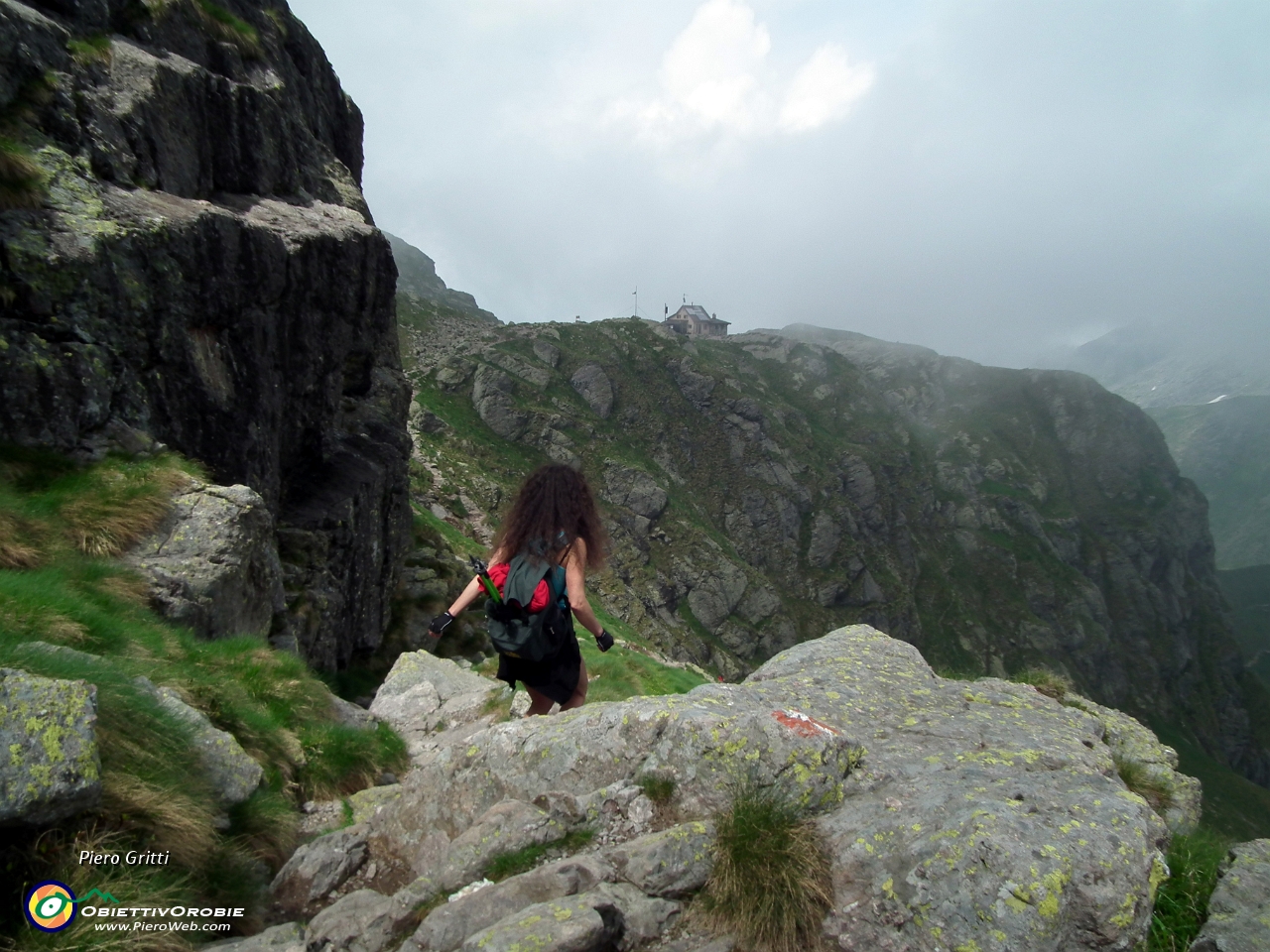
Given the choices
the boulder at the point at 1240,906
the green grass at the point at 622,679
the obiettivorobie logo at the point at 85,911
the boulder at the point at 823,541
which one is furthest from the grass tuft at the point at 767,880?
the boulder at the point at 823,541

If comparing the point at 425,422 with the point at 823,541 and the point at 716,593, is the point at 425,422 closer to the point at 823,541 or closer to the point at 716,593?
the point at 716,593

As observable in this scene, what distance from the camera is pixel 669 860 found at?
14.6 ft

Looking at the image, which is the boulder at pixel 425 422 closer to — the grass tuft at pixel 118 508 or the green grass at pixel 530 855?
the grass tuft at pixel 118 508

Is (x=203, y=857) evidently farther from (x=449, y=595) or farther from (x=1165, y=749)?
(x=449, y=595)

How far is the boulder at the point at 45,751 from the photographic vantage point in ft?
11.6

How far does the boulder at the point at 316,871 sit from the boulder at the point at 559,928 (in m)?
1.67

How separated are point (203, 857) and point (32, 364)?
7.36 m

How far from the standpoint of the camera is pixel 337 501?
603 inches

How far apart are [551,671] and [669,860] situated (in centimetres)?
296

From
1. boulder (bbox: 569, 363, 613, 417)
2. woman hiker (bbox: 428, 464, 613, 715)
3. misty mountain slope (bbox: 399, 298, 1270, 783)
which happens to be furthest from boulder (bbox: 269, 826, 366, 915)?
boulder (bbox: 569, 363, 613, 417)

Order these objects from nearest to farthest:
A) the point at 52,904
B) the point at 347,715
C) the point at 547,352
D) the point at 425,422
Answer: the point at 52,904
the point at 347,715
the point at 425,422
the point at 547,352

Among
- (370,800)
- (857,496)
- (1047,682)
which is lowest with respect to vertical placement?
(1047,682)

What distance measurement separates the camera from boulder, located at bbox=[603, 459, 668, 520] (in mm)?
75688

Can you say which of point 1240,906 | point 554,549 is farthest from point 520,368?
point 1240,906
